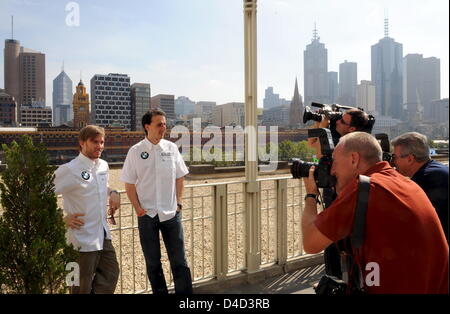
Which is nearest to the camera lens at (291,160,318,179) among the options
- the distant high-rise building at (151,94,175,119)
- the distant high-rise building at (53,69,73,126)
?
the distant high-rise building at (151,94,175,119)

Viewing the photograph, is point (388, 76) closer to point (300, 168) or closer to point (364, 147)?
point (300, 168)

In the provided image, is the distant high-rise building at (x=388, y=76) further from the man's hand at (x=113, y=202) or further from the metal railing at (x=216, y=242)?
the man's hand at (x=113, y=202)

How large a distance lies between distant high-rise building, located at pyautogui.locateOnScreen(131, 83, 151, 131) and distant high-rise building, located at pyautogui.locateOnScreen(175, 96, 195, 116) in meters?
0.30

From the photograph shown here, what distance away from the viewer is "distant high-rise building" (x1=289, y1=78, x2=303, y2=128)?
3984mm

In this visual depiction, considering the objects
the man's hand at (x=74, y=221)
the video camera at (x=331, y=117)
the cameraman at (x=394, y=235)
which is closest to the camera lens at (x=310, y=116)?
the video camera at (x=331, y=117)

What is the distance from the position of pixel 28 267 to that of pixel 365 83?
362 centimetres

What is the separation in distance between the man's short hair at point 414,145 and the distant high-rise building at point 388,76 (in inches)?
41.5

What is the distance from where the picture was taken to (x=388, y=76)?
162 inches

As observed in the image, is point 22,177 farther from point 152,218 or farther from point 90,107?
point 90,107

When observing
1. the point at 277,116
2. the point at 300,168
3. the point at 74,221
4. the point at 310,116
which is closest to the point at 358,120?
the point at 310,116

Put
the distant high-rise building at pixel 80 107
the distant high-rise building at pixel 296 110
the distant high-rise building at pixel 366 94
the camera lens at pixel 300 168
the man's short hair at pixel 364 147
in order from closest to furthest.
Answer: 1. the man's short hair at pixel 364 147
2. the camera lens at pixel 300 168
3. the distant high-rise building at pixel 80 107
4. the distant high-rise building at pixel 366 94
5. the distant high-rise building at pixel 296 110

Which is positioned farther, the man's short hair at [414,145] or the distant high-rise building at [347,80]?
the distant high-rise building at [347,80]

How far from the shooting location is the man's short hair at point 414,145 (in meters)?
2.38
